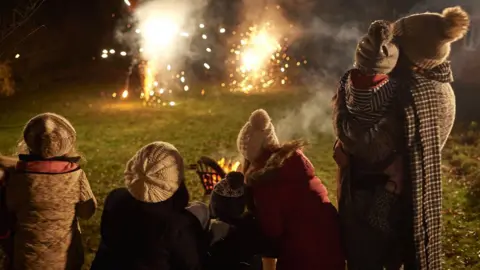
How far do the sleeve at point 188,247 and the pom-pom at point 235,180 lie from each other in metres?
0.37

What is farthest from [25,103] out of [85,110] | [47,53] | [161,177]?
[161,177]

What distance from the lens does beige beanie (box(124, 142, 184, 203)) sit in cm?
316

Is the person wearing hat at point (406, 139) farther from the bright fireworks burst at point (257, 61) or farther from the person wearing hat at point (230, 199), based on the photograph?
the bright fireworks burst at point (257, 61)

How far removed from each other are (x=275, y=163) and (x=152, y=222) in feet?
3.02

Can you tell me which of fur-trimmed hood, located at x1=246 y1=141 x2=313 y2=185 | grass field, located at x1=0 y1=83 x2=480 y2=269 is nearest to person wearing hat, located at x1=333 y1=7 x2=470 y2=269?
fur-trimmed hood, located at x1=246 y1=141 x2=313 y2=185

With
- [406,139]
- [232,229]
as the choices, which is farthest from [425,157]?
[232,229]

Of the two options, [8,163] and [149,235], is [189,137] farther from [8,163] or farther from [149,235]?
[149,235]

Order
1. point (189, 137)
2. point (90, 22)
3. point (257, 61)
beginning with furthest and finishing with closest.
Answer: point (90, 22)
point (257, 61)
point (189, 137)

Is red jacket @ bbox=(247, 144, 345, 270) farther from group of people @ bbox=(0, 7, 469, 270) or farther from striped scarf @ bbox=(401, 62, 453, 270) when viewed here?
striped scarf @ bbox=(401, 62, 453, 270)

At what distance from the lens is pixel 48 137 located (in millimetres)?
3600

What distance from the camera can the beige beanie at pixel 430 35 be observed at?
120 inches

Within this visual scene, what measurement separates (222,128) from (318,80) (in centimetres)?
1014

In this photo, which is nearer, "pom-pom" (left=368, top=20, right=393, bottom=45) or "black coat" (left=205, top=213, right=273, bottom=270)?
"pom-pom" (left=368, top=20, right=393, bottom=45)

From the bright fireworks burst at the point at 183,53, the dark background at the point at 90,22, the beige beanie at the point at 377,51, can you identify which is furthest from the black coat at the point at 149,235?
the dark background at the point at 90,22
